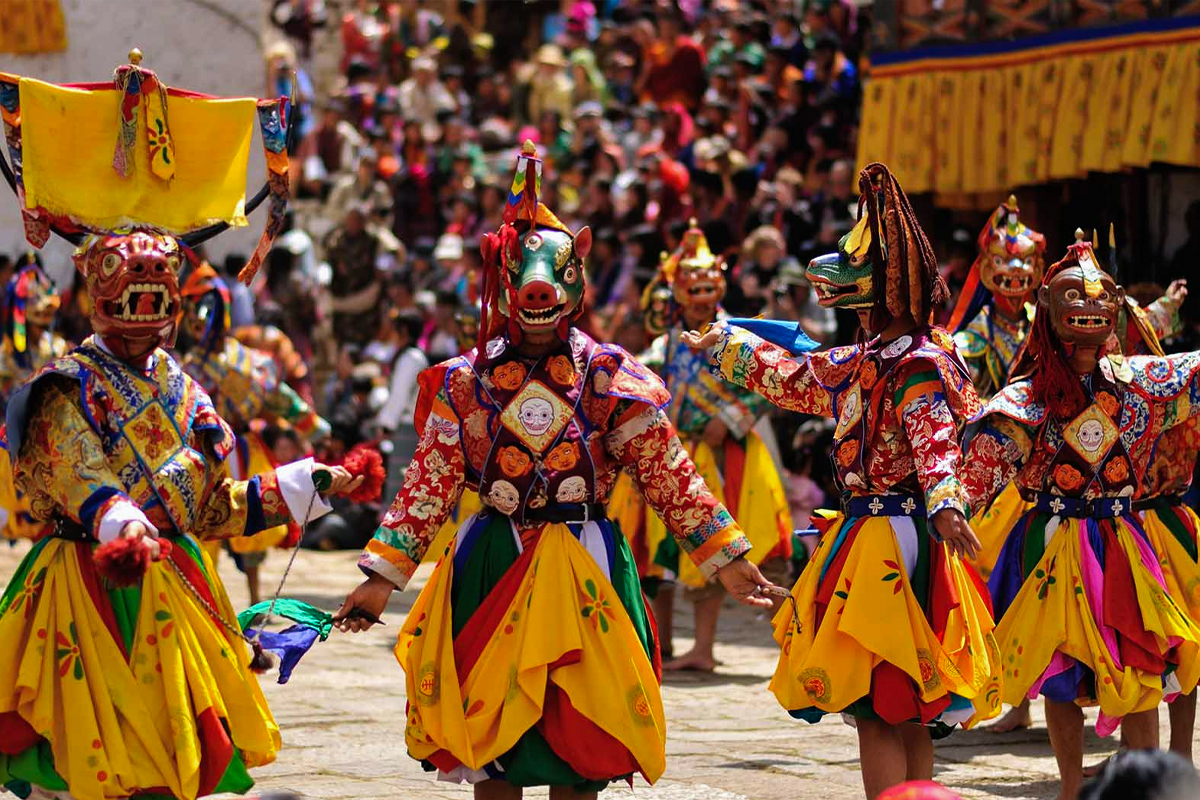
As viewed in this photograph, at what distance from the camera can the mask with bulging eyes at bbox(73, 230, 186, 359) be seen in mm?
5859

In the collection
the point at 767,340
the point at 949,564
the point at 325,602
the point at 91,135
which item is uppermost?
the point at 91,135

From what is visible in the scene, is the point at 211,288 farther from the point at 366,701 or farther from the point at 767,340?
the point at 767,340

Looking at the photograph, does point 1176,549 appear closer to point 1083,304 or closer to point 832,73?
point 1083,304

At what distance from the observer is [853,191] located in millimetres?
13703

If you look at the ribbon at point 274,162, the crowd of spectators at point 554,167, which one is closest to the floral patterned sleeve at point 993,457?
the ribbon at point 274,162

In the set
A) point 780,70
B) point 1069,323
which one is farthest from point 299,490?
point 780,70

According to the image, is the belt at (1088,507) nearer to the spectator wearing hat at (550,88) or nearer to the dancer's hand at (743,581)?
the dancer's hand at (743,581)

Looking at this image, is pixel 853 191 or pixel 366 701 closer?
pixel 366 701

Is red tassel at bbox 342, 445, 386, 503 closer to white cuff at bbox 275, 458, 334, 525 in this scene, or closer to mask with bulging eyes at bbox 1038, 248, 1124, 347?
white cuff at bbox 275, 458, 334, 525

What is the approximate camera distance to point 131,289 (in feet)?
19.2

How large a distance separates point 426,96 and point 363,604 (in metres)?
14.8

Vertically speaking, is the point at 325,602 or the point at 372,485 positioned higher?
the point at 372,485

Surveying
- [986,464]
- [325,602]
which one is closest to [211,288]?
[325,602]

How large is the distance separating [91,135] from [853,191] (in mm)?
8245
